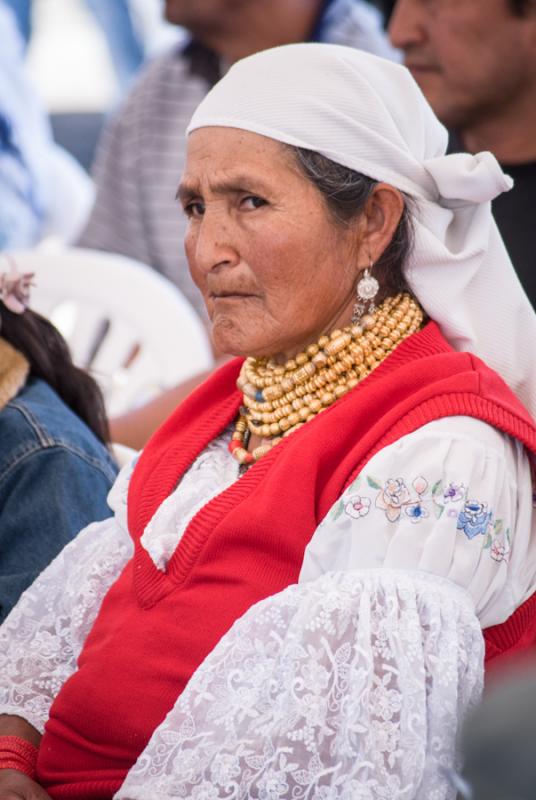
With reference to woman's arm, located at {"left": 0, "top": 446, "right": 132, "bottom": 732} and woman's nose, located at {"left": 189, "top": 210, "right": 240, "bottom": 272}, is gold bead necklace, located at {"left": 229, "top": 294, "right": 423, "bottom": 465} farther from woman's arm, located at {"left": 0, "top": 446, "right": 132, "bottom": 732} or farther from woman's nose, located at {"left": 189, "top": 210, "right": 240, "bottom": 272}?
woman's arm, located at {"left": 0, "top": 446, "right": 132, "bottom": 732}

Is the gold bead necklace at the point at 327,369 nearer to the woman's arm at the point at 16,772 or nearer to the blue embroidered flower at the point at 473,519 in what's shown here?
the blue embroidered flower at the point at 473,519

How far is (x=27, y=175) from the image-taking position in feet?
16.1

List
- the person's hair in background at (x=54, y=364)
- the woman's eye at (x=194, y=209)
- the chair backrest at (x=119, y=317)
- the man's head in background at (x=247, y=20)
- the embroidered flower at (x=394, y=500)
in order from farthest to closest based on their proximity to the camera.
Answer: the man's head in background at (x=247, y=20) → the chair backrest at (x=119, y=317) → the person's hair in background at (x=54, y=364) → the woman's eye at (x=194, y=209) → the embroidered flower at (x=394, y=500)

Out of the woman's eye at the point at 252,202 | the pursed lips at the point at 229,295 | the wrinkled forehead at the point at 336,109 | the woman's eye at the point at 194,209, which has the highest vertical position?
the wrinkled forehead at the point at 336,109

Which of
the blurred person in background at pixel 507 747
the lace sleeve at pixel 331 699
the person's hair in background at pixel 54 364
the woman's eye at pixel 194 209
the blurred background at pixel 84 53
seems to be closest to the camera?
the blurred person in background at pixel 507 747

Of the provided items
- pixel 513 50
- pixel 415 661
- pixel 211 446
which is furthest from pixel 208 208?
pixel 513 50

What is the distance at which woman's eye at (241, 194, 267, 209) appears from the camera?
6.31 feet

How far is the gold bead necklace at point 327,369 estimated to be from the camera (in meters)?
1.93

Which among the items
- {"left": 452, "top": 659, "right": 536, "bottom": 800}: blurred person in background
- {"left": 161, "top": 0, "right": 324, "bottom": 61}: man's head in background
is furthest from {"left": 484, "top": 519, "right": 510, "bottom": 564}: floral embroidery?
{"left": 161, "top": 0, "right": 324, "bottom": 61}: man's head in background

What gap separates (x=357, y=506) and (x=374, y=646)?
0.61ft

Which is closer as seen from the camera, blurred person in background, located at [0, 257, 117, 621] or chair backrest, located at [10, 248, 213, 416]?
blurred person in background, located at [0, 257, 117, 621]

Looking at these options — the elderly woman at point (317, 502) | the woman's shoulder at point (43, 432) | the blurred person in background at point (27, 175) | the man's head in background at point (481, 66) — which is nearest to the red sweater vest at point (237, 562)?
Answer: the elderly woman at point (317, 502)

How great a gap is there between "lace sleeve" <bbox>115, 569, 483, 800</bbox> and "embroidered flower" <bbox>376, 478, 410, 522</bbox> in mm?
81

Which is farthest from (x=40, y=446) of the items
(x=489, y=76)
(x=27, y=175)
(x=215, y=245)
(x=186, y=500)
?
(x=27, y=175)
